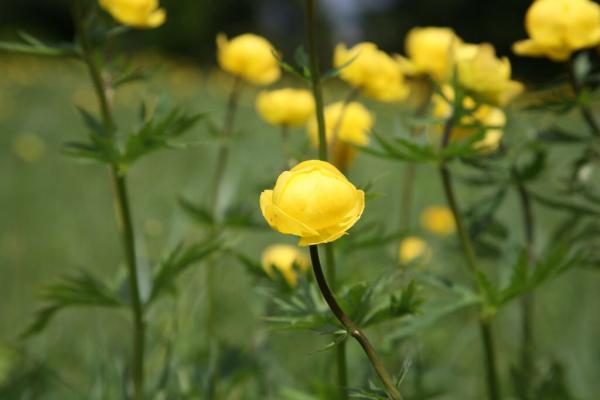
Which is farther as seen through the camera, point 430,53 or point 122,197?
point 430,53

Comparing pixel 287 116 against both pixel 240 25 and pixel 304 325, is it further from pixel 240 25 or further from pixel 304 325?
pixel 240 25

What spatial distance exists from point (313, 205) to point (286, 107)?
53 centimetres

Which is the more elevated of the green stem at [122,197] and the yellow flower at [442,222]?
the green stem at [122,197]

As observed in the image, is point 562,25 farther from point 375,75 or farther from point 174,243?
point 174,243

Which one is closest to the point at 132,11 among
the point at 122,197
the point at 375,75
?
the point at 122,197

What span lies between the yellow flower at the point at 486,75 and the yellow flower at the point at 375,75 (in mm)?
150

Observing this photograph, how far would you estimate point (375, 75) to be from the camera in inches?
31.9

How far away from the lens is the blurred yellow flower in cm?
250

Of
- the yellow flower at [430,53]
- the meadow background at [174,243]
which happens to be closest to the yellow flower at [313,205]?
the meadow background at [174,243]

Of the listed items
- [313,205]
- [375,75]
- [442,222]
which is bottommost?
[442,222]

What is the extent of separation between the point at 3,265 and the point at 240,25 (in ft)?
38.1

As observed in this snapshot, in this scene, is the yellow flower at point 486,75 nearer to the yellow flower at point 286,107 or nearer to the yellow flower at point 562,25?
the yellow flower at point 562,25

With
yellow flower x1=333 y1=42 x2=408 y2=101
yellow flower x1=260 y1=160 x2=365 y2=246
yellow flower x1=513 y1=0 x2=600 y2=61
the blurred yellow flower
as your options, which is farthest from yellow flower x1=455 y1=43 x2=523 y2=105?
the blurred yellow flower

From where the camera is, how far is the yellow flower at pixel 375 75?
79 centimetres
